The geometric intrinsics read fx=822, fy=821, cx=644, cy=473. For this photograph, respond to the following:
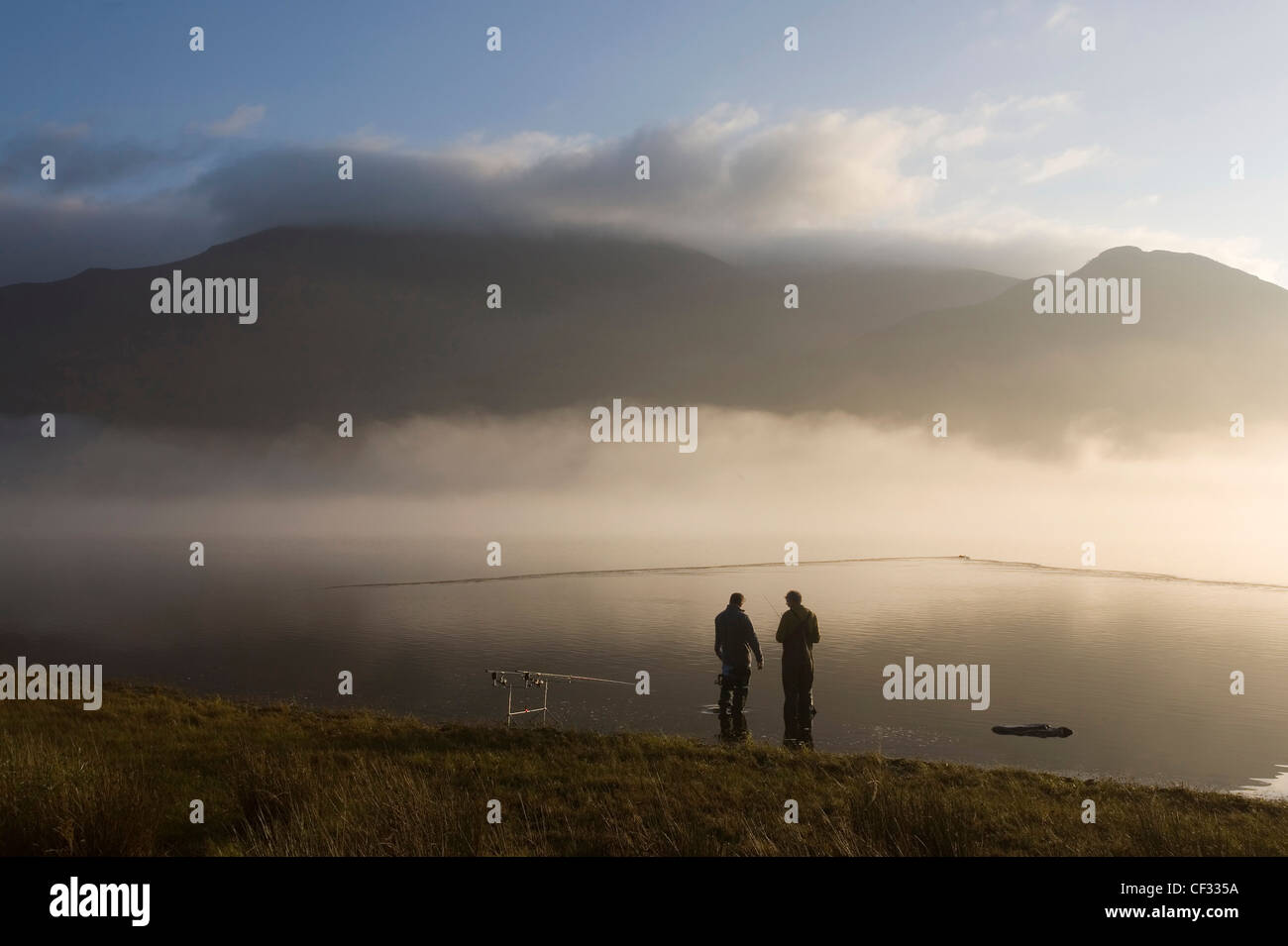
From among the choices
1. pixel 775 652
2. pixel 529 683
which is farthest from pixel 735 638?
pixel 775 652

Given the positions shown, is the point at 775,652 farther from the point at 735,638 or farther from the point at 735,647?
the point at 735,638

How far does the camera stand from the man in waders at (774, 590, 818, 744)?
16.1 m

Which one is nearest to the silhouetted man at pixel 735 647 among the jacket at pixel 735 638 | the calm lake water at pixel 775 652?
the jacket at pixel 735 638

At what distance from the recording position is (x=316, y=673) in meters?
34.5

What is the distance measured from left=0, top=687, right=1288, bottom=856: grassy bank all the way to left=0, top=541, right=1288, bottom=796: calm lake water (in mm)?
6096

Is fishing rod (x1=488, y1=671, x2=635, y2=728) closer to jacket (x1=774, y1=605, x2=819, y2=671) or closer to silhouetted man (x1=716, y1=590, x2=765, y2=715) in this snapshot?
silhouetted man (x1=716, y1=590, x2=765, y2=715)

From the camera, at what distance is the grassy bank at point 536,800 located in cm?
785

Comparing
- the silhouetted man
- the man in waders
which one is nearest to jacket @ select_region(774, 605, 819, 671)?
the man in waders

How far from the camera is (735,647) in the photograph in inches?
664

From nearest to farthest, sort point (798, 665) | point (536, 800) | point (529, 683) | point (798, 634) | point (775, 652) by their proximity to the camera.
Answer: point (536, 800) < point (798, 634) < point (798, 665) < point (529, 683) < point (775, 652)

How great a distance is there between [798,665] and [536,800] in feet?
23.9

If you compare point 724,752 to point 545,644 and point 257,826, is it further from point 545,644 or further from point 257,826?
point 545,644
